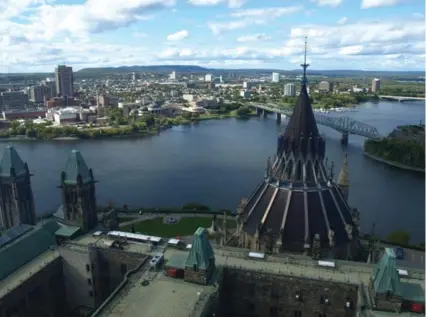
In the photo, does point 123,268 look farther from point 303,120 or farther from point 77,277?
point 303,120

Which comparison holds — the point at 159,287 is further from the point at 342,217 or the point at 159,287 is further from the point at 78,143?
the point at 78,143

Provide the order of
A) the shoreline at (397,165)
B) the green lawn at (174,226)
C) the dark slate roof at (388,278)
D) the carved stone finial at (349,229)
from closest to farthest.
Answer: the dark slate roof at (388,278), the carved stone finial at (349,229), the green lawn at (174,226), the shoreline at (397,165)

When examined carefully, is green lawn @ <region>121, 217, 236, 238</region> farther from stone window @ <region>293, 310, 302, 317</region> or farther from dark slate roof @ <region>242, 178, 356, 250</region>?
stone window @ <region>293, 310, 302, 317</region>

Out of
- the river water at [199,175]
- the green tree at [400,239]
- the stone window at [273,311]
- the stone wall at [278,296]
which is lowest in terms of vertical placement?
the river water at [199,175]

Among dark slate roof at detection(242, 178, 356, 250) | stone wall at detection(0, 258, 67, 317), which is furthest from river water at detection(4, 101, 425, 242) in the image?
stone wall at detection(0, 258, 67, 317)

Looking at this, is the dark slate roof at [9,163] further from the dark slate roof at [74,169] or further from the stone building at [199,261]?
the stone building at [199,261]

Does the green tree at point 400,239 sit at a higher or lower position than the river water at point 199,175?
higher

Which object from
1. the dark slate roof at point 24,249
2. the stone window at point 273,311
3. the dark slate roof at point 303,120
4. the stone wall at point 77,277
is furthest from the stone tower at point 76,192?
the dark slate roof at point 303,120
